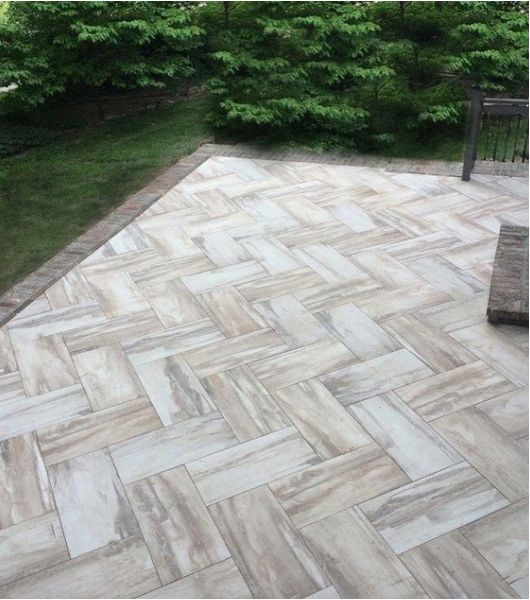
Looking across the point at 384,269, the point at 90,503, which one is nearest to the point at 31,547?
the point at 90,503

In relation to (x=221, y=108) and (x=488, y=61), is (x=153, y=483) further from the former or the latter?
(x=488, y=61)

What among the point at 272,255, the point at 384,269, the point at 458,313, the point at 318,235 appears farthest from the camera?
the point at 318,235

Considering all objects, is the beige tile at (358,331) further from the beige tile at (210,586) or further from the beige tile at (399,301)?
the beige tile at (210,586)

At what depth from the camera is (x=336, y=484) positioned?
96.8 inches

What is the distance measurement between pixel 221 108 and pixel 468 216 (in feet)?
9.88

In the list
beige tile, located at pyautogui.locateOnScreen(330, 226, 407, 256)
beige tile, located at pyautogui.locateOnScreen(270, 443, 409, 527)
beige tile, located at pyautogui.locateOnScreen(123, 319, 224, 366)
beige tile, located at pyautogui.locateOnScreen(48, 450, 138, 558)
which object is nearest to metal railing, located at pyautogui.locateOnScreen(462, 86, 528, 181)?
beige tile, located at pyautogui.locateOnScreen(330, 226, 407, 256)

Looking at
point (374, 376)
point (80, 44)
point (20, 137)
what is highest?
point (80, 44)

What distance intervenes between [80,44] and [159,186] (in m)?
2.23

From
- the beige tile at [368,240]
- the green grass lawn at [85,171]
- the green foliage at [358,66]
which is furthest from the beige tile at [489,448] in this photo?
the green foliage at [358,66]

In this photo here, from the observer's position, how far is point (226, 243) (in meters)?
4.36

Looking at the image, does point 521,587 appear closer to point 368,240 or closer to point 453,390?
point 453,390

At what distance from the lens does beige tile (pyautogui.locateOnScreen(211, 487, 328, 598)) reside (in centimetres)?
209

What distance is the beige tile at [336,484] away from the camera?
2361mm

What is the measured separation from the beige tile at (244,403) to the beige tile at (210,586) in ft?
2.09
